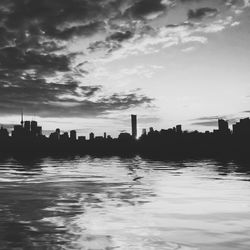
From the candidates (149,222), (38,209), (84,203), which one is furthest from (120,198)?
(149,222)

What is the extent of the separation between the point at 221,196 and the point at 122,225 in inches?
395

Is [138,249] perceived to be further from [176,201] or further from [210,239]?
[176,201]

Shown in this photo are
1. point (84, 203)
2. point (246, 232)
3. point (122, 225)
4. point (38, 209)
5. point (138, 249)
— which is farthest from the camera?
point (84, 203)

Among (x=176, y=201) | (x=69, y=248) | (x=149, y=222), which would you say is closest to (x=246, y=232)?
(x=149, y=222)

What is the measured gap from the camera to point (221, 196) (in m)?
21.3

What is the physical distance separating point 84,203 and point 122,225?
5.81m

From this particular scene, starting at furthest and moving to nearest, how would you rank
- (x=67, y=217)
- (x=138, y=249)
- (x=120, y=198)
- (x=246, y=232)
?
(x=120, y=198)
(x=67, y=217)
(x=246, y=232)
(x=138, y=249)

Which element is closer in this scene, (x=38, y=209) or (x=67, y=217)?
(x=67, y=217)

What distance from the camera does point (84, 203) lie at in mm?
18609

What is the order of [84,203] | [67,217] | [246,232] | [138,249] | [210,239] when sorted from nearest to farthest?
[138,249]
[210,239]
[246,232]
[67,217]
[84,203]

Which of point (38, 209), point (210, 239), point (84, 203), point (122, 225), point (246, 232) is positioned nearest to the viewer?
point (210, 239)

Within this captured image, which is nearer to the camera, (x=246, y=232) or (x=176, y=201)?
(x=246, y=232)

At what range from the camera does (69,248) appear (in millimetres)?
10070

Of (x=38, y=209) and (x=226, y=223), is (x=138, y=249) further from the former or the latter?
(x=38, y=209)
